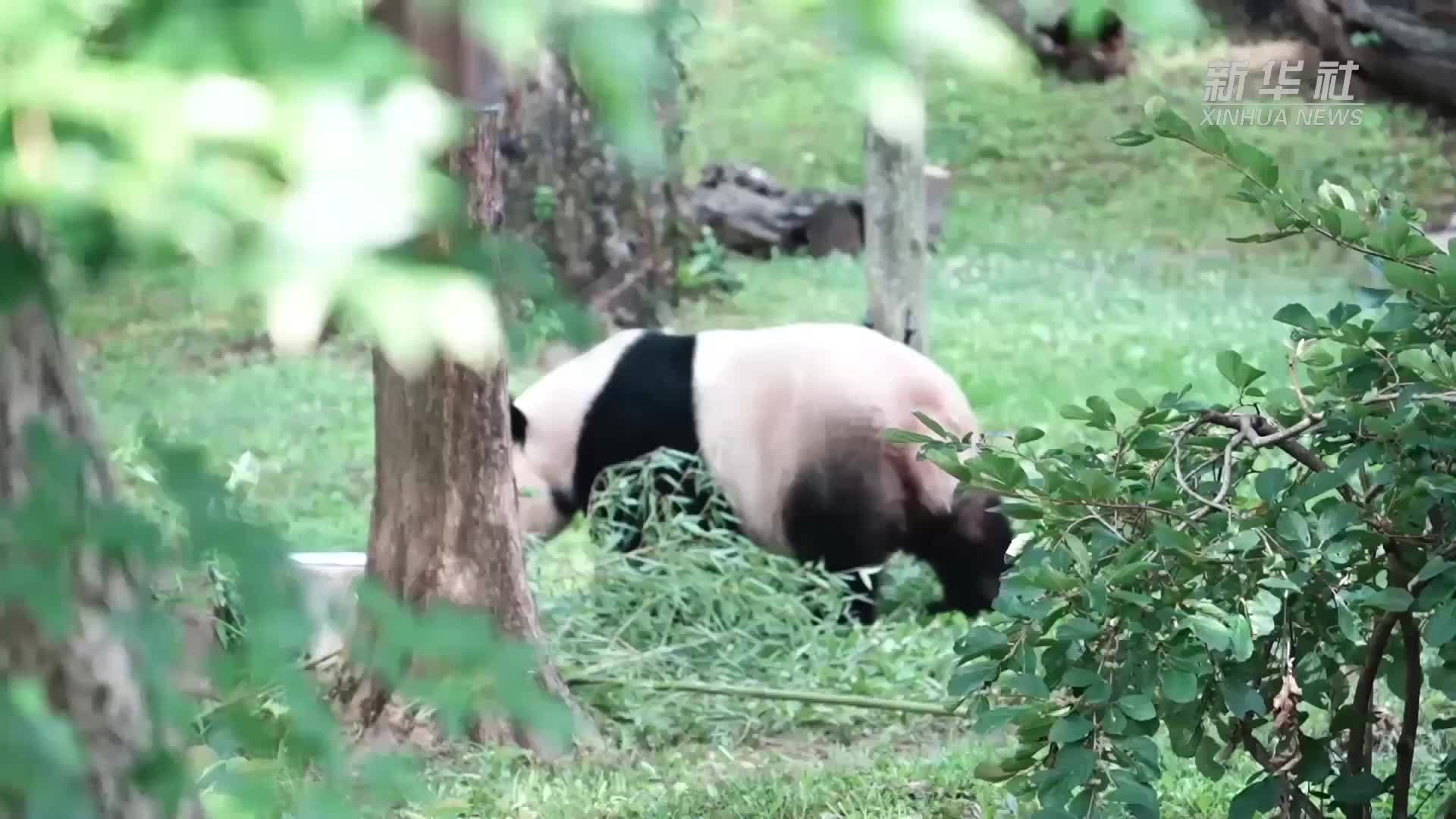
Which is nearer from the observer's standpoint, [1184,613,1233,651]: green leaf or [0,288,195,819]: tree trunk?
[0,288,195,819]: tree trunk

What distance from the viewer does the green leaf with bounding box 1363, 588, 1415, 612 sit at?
5.32 feet

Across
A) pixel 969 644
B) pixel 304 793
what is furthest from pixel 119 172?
pixel 969 644

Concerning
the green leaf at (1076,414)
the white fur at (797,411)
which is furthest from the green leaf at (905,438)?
the white fur at (797,411)

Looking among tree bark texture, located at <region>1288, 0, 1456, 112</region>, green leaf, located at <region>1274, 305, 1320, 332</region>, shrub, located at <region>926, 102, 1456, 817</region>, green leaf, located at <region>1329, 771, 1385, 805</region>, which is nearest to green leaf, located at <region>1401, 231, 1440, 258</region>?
shrub, located at <region>926, 102, 1456, 817</region>

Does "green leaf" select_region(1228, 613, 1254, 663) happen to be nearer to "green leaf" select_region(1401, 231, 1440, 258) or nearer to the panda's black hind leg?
"green leaf" select_region(1401, 231, 1440, 258)

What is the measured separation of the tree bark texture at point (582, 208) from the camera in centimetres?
691

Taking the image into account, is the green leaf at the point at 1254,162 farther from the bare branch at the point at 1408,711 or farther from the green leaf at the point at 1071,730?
the green leaf at the point at 1071,730

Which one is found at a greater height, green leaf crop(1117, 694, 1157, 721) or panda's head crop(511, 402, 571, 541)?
green leaf crop(1117, 694, 1157, 721)

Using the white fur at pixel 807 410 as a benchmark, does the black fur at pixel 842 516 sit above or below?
below

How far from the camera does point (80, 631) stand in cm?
87

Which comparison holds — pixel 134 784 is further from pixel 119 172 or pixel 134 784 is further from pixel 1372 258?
pixel 1372 258

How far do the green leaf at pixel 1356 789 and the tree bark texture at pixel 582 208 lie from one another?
205 inches

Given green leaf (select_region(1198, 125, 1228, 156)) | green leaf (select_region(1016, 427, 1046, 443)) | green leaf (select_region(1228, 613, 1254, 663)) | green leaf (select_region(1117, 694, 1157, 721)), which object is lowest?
green leaf (select_region(1117, 694, 1157, 721))

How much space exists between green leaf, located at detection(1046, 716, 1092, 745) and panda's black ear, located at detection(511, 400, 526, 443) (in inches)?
105
